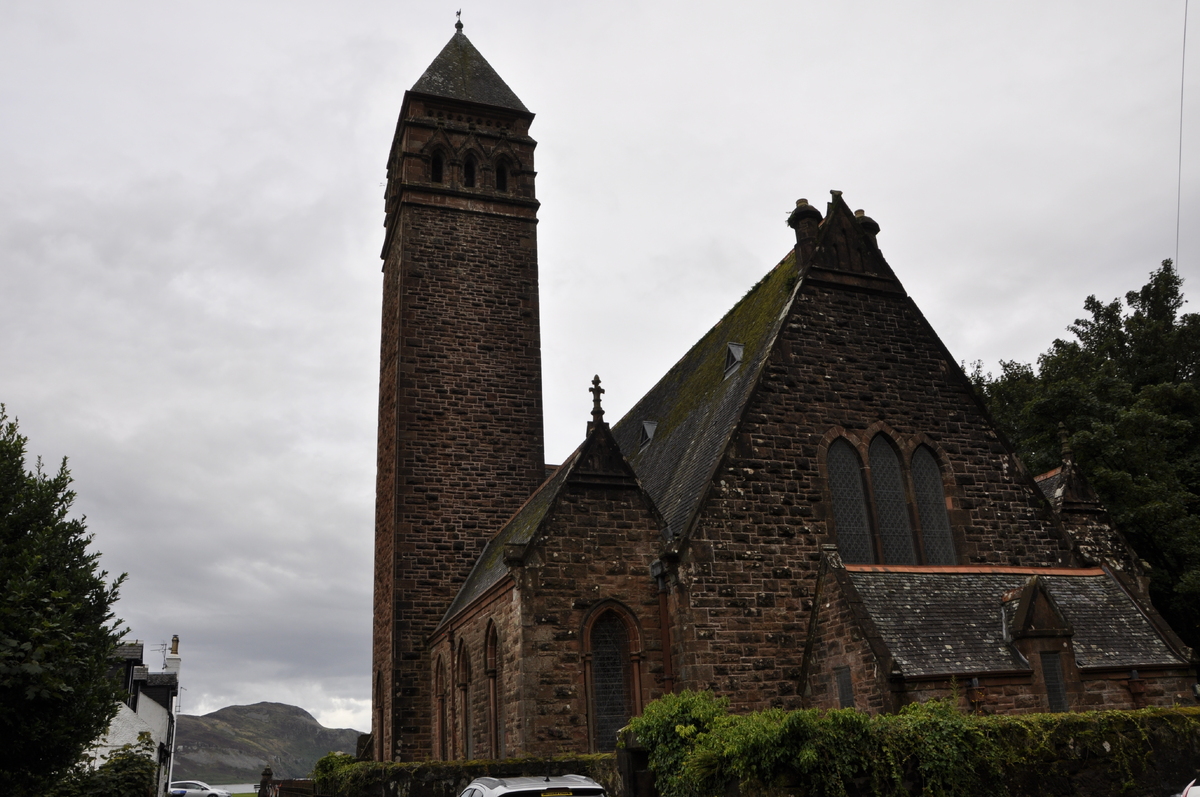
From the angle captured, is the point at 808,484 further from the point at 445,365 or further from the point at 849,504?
the point at 445,365

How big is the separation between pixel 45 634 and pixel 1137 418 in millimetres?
27919

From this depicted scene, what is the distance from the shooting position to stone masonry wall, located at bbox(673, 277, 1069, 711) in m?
16.0

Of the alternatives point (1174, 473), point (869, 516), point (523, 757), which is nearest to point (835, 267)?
point (869, 516)

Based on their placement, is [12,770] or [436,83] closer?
[12,770]

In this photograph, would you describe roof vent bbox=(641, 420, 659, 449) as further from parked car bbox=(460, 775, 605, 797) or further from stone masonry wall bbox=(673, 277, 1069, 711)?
parked car bbox=(460, 775, 605, 797)

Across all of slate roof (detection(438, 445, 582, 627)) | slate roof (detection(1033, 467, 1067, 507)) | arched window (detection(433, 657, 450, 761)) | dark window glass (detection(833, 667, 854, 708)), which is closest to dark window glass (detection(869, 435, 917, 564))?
dark window glass (detection(833, 667, 854, 708))

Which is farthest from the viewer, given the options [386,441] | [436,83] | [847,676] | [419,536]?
[436,83]

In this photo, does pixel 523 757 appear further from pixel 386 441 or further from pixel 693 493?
pixel 386 441

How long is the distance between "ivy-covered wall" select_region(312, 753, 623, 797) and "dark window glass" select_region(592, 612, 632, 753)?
176 centimetres

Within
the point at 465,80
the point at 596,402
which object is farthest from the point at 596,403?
the point at 465,80

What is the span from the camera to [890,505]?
59.2 ft

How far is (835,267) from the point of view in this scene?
771 inches

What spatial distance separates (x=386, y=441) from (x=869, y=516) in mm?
14658

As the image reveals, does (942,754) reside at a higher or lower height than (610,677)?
lower
